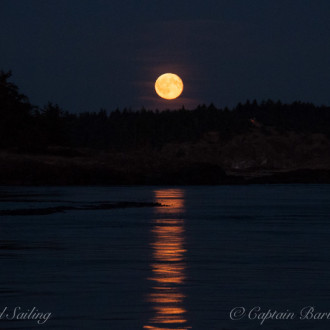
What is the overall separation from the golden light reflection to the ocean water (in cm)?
2

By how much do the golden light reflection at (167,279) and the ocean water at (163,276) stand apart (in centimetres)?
2

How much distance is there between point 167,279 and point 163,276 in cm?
60

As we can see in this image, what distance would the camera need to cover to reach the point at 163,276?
22.1 metres

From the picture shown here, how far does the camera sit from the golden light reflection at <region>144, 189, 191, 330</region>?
52.3 ft

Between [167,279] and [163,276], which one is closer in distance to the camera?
[167,279]

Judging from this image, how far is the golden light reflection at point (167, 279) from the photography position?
1595 centimetres

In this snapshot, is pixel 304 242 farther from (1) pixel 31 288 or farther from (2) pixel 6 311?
(2) pixel 6 311

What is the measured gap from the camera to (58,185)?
12106cm

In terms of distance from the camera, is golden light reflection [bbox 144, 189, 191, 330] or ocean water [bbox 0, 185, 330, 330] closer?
golden light reflection [bbox 144, 189, 191, 330]

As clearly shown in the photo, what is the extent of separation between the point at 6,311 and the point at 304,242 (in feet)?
56.4

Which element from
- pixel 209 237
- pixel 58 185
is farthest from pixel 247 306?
pixel 58 185

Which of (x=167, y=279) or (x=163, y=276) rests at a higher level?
(x=163, y=276)

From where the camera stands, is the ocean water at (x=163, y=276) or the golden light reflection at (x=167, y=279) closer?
the golden light reflection at (x=167, y=279)

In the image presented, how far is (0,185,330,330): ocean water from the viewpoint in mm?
16250
